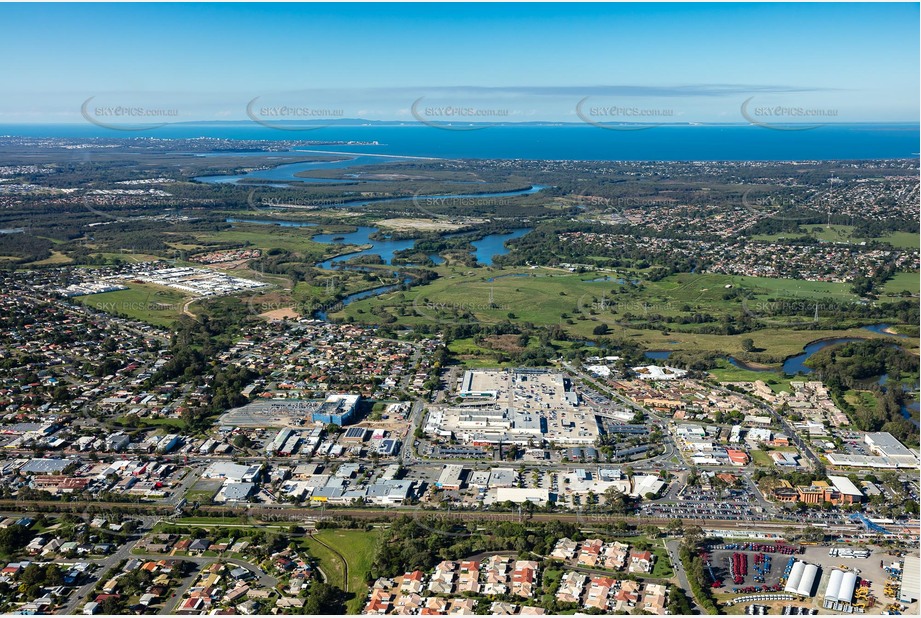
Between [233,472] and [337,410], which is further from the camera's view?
[337,410]

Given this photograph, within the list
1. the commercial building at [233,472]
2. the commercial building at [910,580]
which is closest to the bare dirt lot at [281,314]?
the commercial building at [233,472]

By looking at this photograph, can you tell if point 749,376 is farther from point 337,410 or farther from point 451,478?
point 337,410

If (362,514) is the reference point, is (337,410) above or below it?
A: above

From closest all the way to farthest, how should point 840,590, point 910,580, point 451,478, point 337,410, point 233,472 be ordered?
point 840,590 < point 910,580 < point 451,478 < point 233,472 < point 337,410

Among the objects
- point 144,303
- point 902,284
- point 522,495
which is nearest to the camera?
point 522,495

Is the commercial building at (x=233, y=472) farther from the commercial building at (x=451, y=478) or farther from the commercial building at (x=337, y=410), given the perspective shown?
the commercial building at (x=451, y=478)

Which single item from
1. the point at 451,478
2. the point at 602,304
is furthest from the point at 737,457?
the point at 602,304

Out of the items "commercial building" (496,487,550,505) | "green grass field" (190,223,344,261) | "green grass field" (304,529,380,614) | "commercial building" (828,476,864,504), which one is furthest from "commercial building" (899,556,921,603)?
"green grass field" (190,223,344,261)

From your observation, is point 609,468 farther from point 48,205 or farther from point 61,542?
point 48,205
